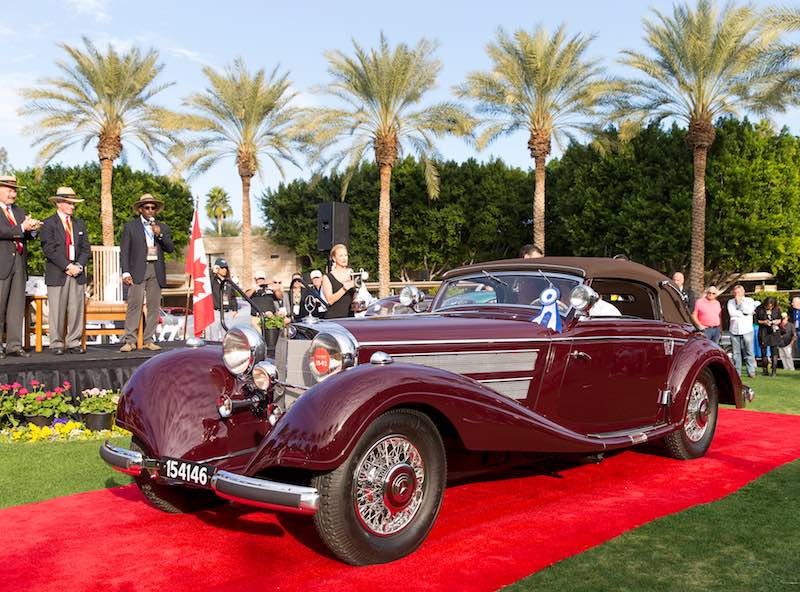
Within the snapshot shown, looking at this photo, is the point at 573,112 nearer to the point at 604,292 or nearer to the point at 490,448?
the point at 604,292

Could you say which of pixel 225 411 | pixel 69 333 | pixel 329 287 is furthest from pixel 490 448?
pixel 69 333

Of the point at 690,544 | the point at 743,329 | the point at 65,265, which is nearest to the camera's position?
the point at 690,544

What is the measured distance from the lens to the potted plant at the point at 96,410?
7680 millimetres

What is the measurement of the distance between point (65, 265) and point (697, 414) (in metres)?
6.86

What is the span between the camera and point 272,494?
3314mm

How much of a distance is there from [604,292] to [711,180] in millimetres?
24728

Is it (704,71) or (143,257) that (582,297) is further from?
(704,71)

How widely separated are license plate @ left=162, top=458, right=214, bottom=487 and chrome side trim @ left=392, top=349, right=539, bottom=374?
1194mm

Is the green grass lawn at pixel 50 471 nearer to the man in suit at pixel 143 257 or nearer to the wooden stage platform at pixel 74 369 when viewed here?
the wooden stage platform at pixel 74 369

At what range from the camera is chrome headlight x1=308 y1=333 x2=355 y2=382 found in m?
3.98

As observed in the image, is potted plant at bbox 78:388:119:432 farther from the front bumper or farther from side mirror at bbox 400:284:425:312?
the front bumper

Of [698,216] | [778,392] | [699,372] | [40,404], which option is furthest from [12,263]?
[698,216]

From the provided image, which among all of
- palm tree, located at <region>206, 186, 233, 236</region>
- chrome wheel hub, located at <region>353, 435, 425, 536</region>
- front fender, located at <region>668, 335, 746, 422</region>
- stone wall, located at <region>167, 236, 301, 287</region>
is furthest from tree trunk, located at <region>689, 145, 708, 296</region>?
palm tree, located at <region>206, 186, 233, 236</region>

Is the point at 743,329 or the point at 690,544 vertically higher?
the point at 743,329
